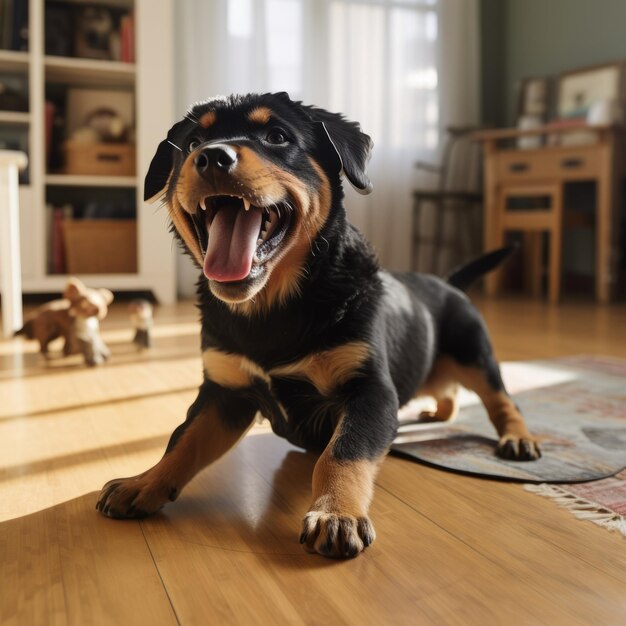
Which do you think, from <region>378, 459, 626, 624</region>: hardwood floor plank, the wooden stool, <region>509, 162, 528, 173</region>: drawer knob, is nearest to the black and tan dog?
<region>378, 459, 626, 624</region>: hardwood floor plank

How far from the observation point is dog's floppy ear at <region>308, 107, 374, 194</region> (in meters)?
1.31

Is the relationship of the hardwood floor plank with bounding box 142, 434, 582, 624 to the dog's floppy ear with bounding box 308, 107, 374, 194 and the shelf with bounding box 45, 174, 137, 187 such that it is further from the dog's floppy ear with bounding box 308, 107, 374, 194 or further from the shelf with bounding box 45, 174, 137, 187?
the shelf with bounding box 45, 174, 137, 187

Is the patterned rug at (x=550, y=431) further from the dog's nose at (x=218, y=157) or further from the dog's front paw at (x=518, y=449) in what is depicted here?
the dog's nose at (x=218, y=157)

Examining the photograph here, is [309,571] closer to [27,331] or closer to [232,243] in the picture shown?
[232,243]

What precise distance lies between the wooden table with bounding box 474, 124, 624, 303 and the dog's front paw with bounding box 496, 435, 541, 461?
3520 millimetres

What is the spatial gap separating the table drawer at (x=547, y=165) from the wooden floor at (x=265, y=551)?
3675 millimetres

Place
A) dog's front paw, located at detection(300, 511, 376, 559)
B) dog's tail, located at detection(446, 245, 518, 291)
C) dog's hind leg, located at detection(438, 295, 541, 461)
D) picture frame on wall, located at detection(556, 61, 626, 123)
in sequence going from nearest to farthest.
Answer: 1. dog's front paw, located at detection(300, 511, 376, 559)
2. dog's hind leg, located at detection(438, 295, 541, 461)
3. dog's tail, located at detection(446, 245, 518, 291)
4. picture frame on wall, located at detection(556, 61, 626, 123)

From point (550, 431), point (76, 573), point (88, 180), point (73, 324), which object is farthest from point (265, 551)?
point (88, 180)

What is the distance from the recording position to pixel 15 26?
14.3ft

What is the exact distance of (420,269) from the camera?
596 cm

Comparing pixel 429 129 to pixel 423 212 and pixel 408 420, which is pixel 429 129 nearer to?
pixel 423 212

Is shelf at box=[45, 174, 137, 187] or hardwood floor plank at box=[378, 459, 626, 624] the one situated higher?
shelf at box=[45, 174, 137, 187]

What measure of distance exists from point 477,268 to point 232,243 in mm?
1028

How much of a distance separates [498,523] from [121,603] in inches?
22.9
